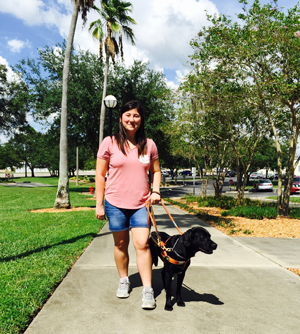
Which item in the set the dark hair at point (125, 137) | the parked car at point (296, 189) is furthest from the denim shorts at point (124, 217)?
the parked car at point (296, 189)

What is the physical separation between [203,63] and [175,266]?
8.71 m

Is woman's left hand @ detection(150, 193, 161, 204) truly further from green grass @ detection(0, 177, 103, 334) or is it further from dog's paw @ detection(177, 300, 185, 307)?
green grass @ detection(0, 177, 103, 334)

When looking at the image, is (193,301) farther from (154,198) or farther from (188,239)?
(154,198)

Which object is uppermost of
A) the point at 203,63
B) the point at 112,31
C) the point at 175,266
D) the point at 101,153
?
the point at 112,31

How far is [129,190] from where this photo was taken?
293 centimetres

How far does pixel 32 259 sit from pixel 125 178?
2536 mm

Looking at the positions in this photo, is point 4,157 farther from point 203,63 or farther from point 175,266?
point 175,266

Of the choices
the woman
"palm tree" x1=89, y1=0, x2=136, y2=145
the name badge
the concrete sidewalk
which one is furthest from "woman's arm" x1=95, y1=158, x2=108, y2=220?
"palm tree" x1=89, y1=0, x2=136, y2=145

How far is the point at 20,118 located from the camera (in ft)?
95.5

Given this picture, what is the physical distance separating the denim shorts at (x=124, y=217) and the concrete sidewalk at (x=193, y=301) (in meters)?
0.83

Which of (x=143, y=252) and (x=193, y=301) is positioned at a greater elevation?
(x=143, y=252)

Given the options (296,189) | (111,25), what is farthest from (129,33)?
(296,189)

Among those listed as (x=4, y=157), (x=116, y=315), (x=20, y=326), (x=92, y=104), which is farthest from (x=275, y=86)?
(x=4, y=157)

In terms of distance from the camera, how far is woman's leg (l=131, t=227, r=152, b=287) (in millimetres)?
2932
